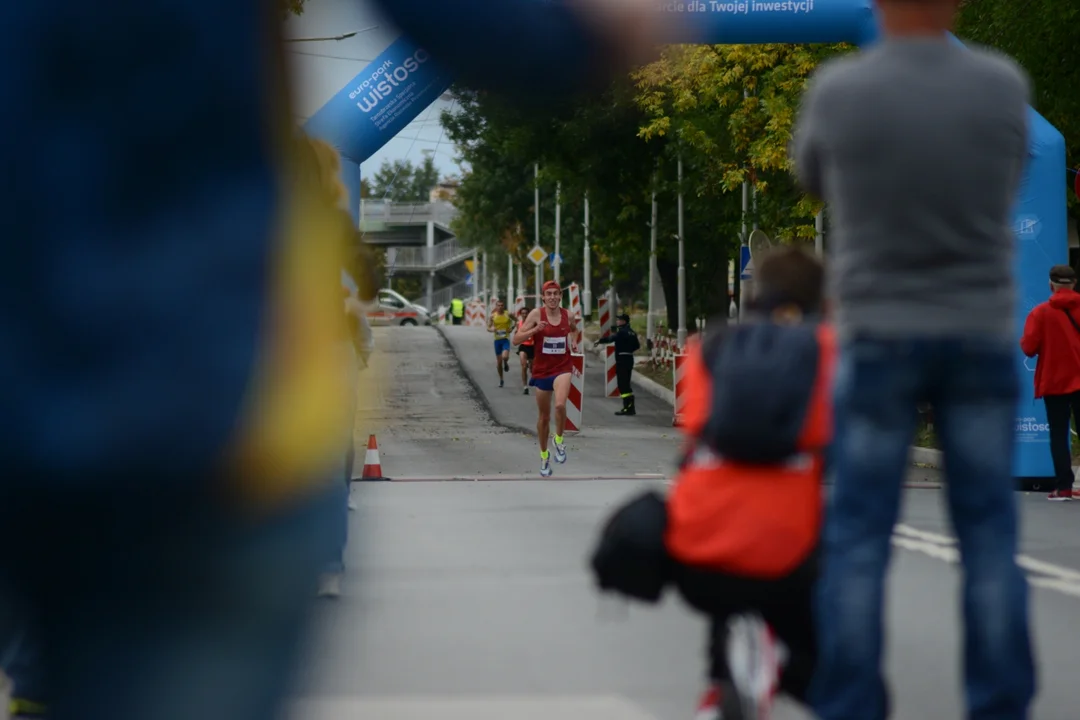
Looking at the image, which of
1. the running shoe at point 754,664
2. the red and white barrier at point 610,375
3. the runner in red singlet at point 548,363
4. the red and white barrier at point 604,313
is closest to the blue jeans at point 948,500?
the running shoe at point 754,664

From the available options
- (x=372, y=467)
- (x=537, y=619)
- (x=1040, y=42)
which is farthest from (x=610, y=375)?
(x=537, y=619)

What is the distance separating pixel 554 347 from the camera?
53.4 ft

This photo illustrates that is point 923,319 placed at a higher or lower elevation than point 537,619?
higher

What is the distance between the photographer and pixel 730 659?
4020mm

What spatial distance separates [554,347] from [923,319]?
42.1 ft

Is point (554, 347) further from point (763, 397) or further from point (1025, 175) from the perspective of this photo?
point (763, 397)

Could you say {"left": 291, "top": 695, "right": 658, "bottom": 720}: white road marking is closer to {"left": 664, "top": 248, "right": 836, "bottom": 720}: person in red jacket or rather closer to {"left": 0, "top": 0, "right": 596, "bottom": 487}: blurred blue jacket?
{"left": 664, "top": 248, "right": 836, "bottom": 720}: person in red jacket

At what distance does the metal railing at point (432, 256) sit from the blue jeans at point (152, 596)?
133401 mm

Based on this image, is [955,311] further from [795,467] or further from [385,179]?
[385,179]

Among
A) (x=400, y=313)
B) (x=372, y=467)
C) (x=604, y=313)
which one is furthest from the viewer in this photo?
(x=400, y=313)

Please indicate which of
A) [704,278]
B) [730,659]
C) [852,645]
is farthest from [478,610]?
[704,278]

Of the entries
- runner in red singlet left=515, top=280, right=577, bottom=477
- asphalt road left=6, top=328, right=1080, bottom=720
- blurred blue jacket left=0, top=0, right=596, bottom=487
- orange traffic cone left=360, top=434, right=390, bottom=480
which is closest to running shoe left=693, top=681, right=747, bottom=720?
asphalt road left=6, top=328, right=1080, bottom=720

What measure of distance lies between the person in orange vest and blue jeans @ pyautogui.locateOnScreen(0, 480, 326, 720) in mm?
2172

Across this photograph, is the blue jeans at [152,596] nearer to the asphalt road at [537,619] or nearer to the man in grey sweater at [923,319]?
the asphalt road at [537,619]
